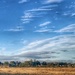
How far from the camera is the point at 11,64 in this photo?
73938 millimetres

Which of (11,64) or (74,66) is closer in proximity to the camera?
(74,66)

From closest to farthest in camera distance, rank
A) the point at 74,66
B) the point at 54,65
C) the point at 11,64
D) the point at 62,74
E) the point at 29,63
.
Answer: the point at 62,74, the point at 74,66, the point at 54,65, the point at 29,63, the point at 11,64

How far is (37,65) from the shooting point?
2420 inches

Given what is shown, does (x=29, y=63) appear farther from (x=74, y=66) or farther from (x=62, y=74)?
(x=62, y=74)

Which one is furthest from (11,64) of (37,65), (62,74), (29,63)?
(62,74)

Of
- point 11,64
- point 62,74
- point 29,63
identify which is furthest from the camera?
point 11,64

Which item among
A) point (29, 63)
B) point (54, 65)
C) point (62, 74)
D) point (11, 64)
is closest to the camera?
point (62, 74)

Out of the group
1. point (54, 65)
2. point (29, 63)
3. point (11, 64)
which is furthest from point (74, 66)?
point (11, 64)

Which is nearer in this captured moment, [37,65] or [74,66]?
[74,66]

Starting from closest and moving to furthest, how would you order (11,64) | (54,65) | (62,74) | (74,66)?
1. (62,74)
2. (74,66)
3. (54,65)
4. (11,64)

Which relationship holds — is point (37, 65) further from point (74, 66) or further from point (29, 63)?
point (74, 66)

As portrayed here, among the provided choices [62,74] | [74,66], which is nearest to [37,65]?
[74,66]

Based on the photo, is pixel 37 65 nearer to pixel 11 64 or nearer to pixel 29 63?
pixel 29 63

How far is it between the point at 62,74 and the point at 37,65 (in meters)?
24.0
